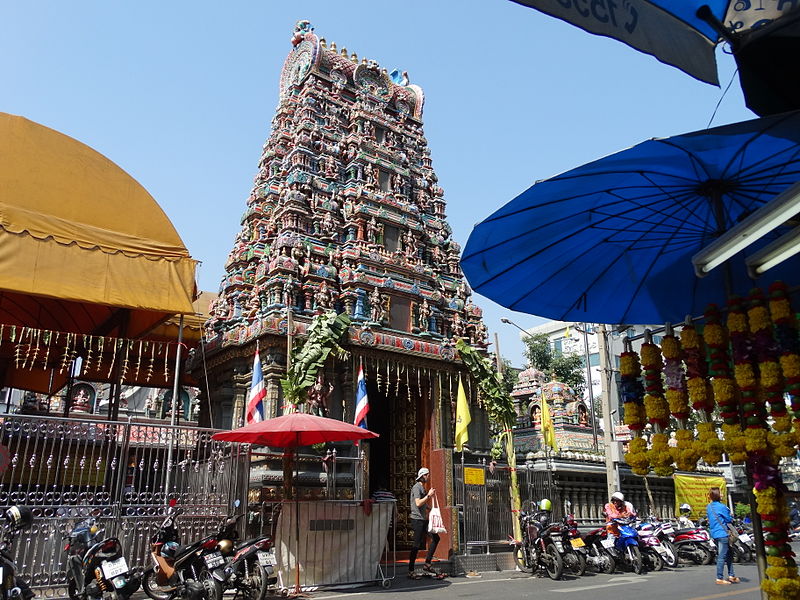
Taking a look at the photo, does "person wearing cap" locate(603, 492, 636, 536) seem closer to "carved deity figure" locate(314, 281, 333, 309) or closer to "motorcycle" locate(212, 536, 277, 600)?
"motorcycle" locate(212, 536, 277, 600)

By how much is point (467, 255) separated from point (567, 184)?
102 cm

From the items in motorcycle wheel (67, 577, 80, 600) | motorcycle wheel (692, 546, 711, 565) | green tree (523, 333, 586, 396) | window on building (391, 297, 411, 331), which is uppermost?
green tree (523, 333, 586, 396)

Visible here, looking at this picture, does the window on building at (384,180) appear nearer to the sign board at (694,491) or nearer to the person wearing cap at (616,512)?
the person wearing cap at (616,512)

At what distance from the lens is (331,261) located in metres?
16.9

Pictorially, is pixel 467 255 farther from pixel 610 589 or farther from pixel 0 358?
pixel 0 358

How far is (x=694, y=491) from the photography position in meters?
20.3

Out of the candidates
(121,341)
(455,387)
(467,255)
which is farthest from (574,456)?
(467,255)

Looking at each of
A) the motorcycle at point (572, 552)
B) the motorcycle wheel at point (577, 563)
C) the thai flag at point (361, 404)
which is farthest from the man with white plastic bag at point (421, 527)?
the thai flag at point (361, 404)

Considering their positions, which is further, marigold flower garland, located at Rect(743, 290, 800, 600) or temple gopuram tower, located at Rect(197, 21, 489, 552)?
temple gopuram tower, located at Rect(197, 21, 489, 552)

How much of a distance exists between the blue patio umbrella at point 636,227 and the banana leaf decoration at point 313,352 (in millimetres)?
8630

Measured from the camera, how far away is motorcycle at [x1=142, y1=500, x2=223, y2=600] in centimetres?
754

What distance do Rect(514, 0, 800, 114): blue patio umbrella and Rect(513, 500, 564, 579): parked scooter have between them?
8.94 metres

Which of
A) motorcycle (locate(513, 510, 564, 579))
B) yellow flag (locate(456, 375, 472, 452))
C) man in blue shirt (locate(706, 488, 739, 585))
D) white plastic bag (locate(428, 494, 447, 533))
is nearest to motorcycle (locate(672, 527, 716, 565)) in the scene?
man in blue shirt (locate(706, 488, 739, 585))

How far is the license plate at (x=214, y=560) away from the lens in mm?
Result: 7602
